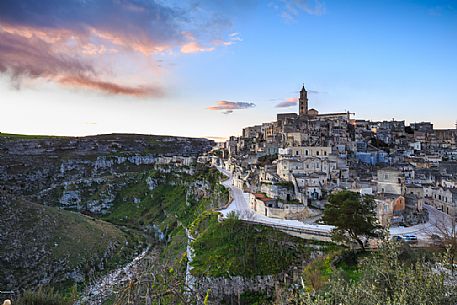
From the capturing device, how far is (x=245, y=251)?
32.7 m

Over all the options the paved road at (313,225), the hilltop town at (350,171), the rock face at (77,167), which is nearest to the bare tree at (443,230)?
the paved road at (313,225)

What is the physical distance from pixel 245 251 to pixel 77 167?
97.2 meters

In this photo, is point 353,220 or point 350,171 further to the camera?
point 350,171

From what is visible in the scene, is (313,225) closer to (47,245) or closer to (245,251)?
(245,251)

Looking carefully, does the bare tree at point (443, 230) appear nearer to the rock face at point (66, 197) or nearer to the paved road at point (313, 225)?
the paved road at point (313, 225)

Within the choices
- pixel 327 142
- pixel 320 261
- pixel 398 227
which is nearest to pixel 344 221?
pixel 320 261

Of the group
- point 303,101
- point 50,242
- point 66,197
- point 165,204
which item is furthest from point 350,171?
point 66,197

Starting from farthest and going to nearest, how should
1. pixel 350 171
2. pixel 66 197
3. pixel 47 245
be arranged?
pixel 66 197 < pixel 350 171 < pixel 47 245

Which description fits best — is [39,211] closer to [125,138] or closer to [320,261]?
[320,261]

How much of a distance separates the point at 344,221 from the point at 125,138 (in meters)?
148

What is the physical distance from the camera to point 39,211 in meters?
53.9

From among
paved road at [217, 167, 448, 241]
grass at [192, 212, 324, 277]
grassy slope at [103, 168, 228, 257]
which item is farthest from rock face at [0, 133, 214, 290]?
paved road at [217, 167, 448, 241]

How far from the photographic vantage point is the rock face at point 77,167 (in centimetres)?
8975

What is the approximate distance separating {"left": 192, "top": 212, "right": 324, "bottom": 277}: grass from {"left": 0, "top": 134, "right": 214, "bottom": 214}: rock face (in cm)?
5351
